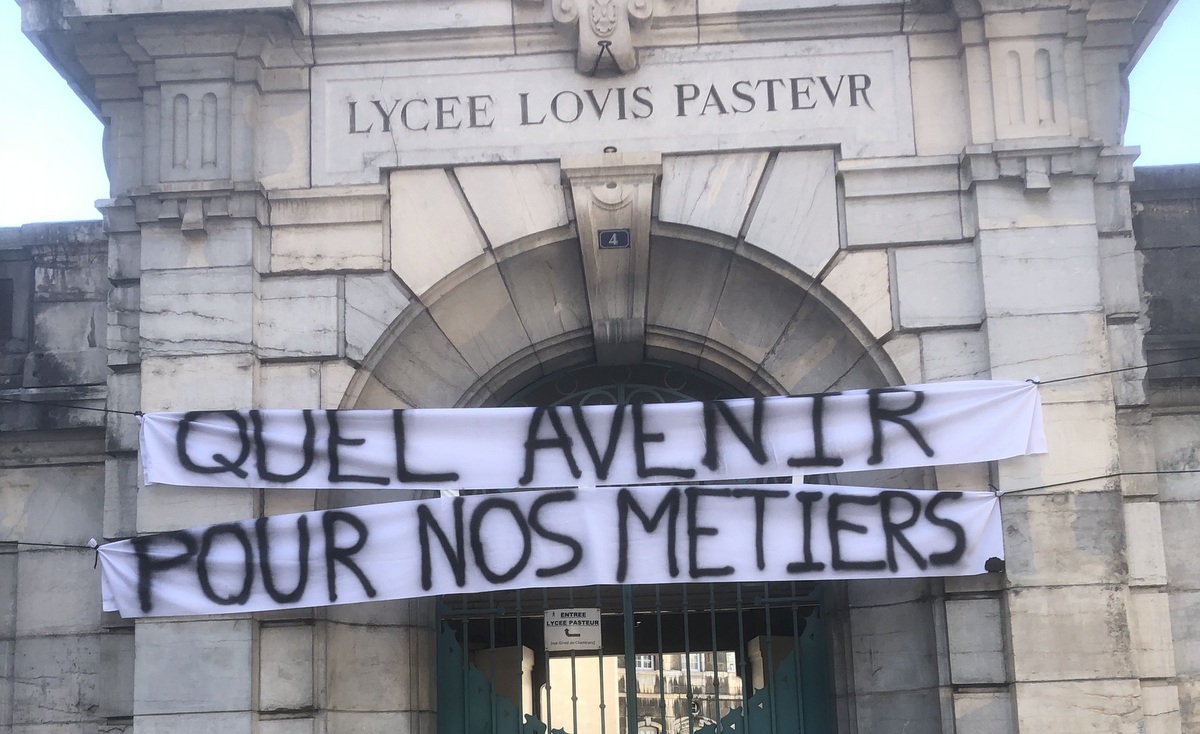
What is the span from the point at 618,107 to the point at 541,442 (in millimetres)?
2752

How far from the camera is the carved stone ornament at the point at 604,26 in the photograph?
1015cm

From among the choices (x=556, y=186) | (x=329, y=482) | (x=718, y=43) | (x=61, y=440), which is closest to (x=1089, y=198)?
(x=718, y=43)

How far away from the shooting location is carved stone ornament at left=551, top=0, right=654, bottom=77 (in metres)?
10.1

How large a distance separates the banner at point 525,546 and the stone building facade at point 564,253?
28 centimetres

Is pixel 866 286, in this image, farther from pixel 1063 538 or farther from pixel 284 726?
pixel 284 726

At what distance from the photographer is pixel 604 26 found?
1015 centimetres

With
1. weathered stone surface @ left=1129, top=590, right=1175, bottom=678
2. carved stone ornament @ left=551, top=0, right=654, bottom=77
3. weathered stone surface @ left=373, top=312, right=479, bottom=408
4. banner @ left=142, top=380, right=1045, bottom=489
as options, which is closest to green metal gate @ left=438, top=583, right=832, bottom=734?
banner @ left=142, top=380, right=1045, bottom=489

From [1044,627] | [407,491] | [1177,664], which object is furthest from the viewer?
[407,491]

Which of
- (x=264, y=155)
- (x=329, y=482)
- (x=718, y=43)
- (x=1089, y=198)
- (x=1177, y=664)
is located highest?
(x=718, y=43)

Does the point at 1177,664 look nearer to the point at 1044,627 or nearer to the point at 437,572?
the point at 1044,627

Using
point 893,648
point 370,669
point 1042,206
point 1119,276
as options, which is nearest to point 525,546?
point 370,669

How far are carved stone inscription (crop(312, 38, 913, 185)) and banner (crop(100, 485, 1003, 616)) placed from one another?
2.74m

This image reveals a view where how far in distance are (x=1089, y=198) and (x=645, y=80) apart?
3505 millimetres

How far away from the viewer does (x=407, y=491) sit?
10547mm
